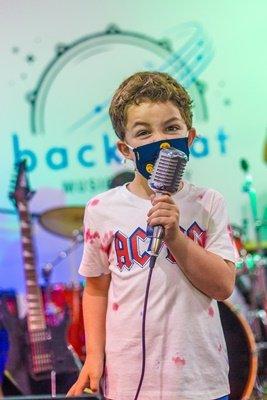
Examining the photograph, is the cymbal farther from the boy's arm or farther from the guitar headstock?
the boy's arm

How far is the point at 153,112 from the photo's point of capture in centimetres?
116

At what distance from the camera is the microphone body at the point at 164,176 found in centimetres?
103

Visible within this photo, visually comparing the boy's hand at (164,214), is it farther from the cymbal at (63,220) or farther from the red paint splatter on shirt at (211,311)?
the cymbal at (63,220)

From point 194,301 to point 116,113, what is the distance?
0.39m

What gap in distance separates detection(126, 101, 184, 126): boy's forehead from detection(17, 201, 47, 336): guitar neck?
5.21ft

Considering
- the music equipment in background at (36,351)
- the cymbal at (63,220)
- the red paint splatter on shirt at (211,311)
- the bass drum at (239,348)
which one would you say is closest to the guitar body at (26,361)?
the music equipment in background at (36,351)

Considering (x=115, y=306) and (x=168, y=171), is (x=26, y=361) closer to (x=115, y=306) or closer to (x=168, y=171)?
(x=115, y=306)

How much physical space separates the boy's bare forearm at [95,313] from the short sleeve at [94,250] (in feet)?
0.07

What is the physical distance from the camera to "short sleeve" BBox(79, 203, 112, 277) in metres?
1.23

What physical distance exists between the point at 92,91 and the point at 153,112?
1.96 metres

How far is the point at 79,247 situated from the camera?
2990 millimetres

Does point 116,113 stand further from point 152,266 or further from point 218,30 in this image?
point 218,30

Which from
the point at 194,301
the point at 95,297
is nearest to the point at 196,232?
the point at 194,301

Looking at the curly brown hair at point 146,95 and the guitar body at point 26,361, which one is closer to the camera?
the curly brown hair at point 146,95
